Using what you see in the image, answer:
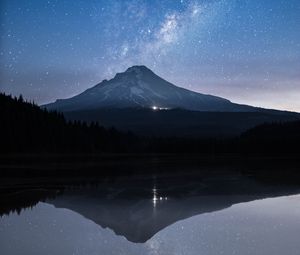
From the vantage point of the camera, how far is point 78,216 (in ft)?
77.4

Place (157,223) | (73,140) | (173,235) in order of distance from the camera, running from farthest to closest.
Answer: (73,140) < (157,223) < (173,235)

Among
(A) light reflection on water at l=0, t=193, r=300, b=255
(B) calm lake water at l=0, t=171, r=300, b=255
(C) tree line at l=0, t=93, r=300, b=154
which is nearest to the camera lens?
(A) light reflection on water at l=0, t=193, r=300, b=255

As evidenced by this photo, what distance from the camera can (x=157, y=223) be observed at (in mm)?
21375

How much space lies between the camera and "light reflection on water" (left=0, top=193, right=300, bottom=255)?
15977 mm

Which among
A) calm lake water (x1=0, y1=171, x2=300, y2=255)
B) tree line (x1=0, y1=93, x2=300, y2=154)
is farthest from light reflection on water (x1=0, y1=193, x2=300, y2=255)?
tree line (x1=0, y1=93, x2=300, y2=154)

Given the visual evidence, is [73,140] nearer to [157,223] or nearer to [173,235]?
[157,223]

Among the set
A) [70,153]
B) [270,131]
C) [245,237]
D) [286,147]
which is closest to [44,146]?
[70,153]

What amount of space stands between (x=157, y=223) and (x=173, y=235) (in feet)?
9.28

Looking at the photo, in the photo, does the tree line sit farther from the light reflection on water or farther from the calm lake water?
the light reflection on water

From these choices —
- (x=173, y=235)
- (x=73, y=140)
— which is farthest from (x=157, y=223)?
(x=73, y=140)

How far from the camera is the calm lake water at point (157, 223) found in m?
16.3

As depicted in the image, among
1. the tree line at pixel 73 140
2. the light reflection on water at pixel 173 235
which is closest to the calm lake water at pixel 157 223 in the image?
the light reflection on water at pixel 173 235

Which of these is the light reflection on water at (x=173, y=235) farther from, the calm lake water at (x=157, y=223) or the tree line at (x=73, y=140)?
the tree line at (x=73, y=140)

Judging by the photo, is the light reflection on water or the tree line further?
the tree line
